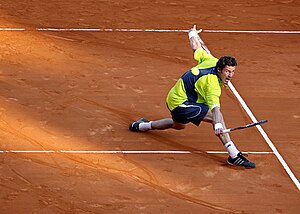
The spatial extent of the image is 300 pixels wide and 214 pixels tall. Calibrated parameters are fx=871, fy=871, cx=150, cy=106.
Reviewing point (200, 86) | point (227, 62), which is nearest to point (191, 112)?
point (200, 86)

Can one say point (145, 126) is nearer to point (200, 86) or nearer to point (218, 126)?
point (200, 86)

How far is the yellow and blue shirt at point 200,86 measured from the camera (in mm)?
12211

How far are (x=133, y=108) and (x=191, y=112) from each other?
198cm

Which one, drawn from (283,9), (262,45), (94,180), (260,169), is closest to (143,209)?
(94,180)

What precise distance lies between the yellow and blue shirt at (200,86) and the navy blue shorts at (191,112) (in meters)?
0.06

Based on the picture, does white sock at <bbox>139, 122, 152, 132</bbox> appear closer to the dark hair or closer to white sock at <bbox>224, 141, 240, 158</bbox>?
white sock at <bbox>224, 141, 240, 158</bbox>

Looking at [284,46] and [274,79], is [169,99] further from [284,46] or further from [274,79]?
[284,46]

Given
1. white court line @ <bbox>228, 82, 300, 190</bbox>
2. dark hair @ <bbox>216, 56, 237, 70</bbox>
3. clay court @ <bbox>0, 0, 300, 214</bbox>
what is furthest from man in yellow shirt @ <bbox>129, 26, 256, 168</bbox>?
white court line @ <bbox>228, 82, 300, 190</bbox>

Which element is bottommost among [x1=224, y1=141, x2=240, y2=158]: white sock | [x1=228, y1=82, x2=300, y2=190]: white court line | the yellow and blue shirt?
[x1=228, y1=82, x2=300, y2=190]: white court line

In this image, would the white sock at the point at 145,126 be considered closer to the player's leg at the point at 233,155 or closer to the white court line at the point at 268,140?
the player's leg at the point at 233,155

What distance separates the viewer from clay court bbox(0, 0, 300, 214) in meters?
11.8

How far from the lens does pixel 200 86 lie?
1254cm

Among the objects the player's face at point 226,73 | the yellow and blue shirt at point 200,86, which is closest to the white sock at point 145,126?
the yellow and blue shirt at point 200,86

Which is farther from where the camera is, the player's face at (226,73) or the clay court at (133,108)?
the player's face at (226,73)
